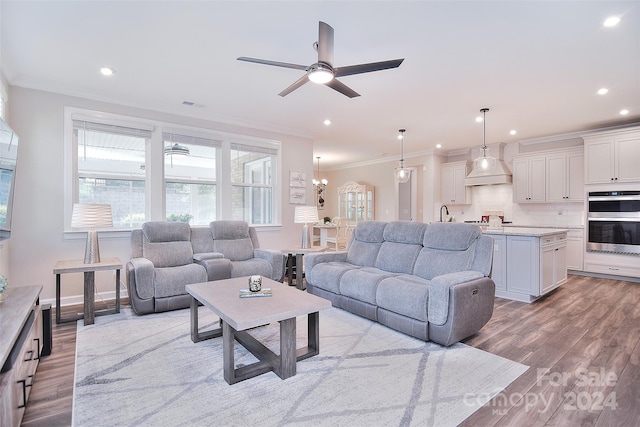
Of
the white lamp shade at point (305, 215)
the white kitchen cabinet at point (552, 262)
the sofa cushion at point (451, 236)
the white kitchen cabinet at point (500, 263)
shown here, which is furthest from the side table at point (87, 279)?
the white kitchen cabinet at point (552, 262)

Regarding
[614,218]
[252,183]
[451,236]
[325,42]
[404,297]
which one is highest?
[325,42]

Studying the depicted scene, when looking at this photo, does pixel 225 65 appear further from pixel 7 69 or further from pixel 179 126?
pixel 7 69

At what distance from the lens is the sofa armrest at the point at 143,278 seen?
334 centimetres

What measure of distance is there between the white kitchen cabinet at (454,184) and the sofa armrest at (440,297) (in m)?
5.27

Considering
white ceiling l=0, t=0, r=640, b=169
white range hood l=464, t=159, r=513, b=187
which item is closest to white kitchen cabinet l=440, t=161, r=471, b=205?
white range hood l=464, t=159, r=513, b=187

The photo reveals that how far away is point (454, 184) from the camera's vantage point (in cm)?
761

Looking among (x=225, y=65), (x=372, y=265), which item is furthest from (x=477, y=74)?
(x=225, y=65)

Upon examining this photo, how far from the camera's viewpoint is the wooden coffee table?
2.05m

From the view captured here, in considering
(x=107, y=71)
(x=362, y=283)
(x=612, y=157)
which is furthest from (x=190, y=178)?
(x=612, y=157)

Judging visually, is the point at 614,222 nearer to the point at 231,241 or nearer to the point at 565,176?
the point at 565,176

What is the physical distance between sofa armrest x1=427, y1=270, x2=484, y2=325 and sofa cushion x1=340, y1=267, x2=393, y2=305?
0.61 metres

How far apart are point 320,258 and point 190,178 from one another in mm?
2418

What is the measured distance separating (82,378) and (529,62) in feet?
15.4

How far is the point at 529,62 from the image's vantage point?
3.20m
